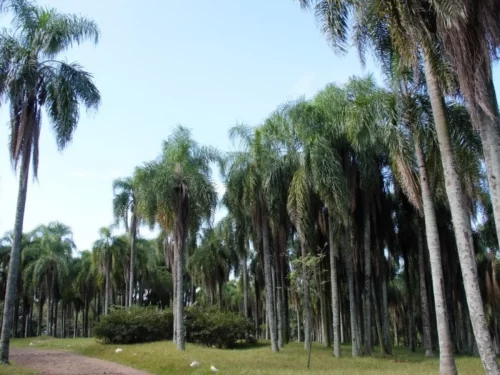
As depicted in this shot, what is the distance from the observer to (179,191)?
23.8 meters

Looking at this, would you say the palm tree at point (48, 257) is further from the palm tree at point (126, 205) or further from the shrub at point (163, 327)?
the shrub at point (163, 327)

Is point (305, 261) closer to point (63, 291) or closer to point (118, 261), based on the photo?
point (118, 261)

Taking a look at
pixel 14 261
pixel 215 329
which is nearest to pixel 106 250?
pixel 215 329

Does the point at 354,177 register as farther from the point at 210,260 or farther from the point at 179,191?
the point at 210,260

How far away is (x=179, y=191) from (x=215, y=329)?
28.3ft

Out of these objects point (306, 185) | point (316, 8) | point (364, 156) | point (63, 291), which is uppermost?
point (316, 8)

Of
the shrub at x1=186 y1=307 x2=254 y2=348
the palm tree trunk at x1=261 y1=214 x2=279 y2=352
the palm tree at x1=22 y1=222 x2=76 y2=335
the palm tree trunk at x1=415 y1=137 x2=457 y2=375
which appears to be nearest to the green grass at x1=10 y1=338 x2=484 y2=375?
the palm tree trunk at x1=261 y1=214 x2=279 y2=352

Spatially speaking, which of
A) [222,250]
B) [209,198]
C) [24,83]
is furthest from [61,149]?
[222,250]

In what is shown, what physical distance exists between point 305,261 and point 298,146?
261 inches

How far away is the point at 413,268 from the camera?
3288cm

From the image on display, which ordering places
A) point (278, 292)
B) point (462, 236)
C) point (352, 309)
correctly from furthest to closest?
point (278, 292), point (352, 309), point (462, 236)

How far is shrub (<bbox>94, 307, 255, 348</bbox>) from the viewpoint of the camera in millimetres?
26719

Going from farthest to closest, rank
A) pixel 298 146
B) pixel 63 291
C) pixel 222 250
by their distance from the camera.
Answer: pixel 63 291, pixel 222 250, pixel 298 146

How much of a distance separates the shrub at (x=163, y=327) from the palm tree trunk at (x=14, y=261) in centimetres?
1057
